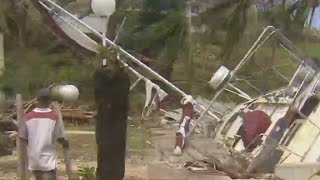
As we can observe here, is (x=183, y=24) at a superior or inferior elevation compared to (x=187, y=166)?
superior

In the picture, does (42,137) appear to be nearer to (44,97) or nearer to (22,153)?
(44,97)

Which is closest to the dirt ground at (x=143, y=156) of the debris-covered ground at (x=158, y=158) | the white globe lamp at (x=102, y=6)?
the debris-covered ground at (x=158, y=158)

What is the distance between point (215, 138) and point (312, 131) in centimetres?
472

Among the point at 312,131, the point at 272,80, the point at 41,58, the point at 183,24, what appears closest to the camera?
the point at 183,24

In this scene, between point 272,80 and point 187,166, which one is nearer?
point 187,166

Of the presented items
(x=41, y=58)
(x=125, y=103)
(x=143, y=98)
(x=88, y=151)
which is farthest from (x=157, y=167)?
(x=41, y=58)

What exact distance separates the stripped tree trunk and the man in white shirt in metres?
0.53

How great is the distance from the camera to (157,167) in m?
14.4

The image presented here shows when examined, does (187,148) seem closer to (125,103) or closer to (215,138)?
(215,138)

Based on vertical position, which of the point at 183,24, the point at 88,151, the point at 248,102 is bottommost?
the point at 88,151

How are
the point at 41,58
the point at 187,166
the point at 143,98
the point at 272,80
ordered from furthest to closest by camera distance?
1. the point at 41,58
2. the point at 143,98
3. the point at 272,80
4. the point at 187,166

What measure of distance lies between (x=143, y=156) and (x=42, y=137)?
27.5ft

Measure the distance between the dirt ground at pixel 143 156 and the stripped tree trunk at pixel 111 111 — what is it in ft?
12.7

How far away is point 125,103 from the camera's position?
26.0 ft
